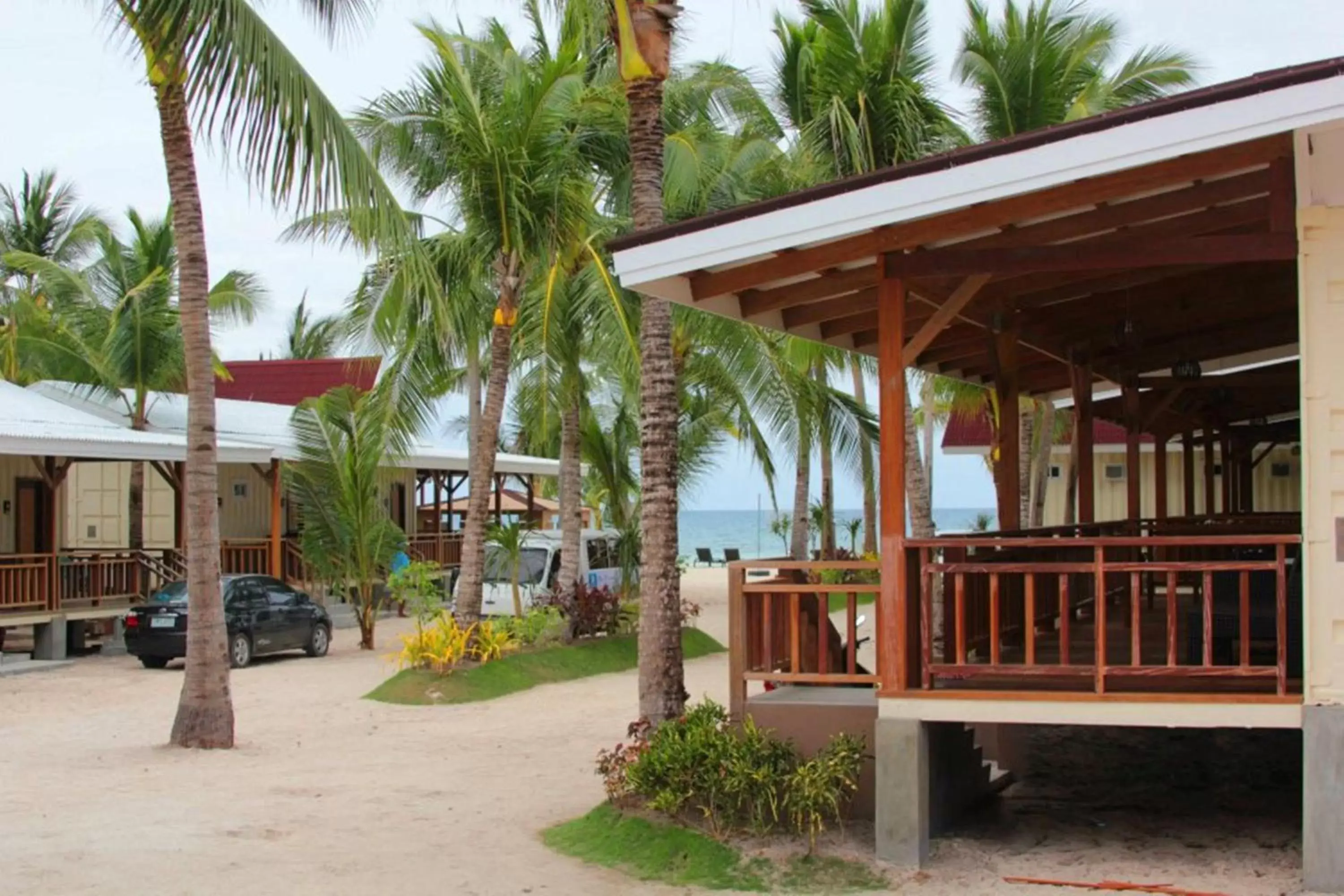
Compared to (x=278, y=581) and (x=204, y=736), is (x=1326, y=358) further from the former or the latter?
(x=278, y=581)

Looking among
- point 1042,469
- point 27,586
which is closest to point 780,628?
point 27,586

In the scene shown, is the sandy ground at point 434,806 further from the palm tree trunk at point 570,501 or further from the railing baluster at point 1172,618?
the palm tree trunk at point 570,501

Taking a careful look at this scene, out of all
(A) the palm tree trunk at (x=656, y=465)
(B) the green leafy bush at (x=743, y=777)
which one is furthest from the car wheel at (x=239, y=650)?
(B) the green leafy bush at (x=743, y=777)

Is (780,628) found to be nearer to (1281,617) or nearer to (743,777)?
(743,777)

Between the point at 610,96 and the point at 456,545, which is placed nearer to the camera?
the point at 610,96

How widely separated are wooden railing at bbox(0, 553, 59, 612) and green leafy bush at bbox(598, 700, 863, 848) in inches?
611

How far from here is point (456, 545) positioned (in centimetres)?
3734

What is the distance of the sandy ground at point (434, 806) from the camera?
9352 millimetres

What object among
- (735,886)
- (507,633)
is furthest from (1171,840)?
(507,633)

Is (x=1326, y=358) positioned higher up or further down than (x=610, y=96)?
further down

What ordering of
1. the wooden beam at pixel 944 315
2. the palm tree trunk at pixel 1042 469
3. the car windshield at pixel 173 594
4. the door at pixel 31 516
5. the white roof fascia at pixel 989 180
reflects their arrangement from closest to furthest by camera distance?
the white roof fascia at pixel 989 180 < the wooden beam at pixel 944 315 < the car windshield at pixel 173 594 < the palm tree trunk at pixel 1042 469 < the door at pixel 31 516

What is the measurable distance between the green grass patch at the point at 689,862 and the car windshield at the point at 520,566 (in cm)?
1347

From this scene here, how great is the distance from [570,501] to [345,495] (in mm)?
4070

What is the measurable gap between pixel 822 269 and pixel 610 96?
11.0 meters
